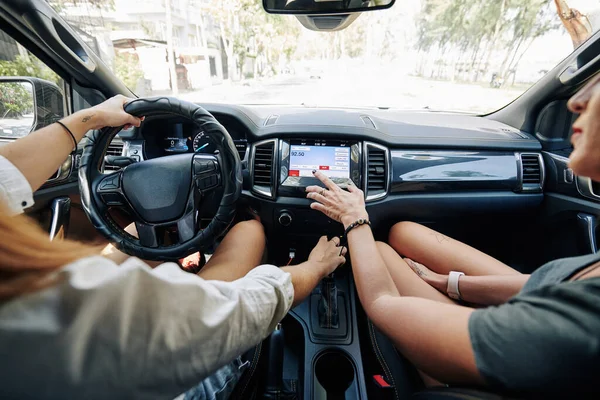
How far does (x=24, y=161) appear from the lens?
121 cm

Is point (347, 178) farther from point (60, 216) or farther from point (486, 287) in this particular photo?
point (60, 216)

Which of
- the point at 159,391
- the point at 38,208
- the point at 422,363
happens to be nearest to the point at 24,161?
the point at 38,208

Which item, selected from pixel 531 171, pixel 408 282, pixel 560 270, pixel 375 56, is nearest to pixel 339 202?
pixel 408 282

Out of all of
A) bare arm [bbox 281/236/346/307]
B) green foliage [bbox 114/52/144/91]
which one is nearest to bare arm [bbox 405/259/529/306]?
bare arm [bbox 281/236/346/307]

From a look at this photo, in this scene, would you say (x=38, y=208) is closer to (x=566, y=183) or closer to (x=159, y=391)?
(x=159, y=391)

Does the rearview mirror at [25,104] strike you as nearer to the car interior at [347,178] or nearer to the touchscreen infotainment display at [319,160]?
the car interior at [347,178]

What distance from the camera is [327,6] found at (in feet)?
5.63

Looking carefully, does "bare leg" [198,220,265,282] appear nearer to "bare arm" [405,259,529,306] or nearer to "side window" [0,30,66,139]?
"bare arm" [405,259,529,306]

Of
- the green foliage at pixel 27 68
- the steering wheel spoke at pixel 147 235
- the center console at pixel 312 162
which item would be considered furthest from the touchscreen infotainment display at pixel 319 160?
the green foliage at pixel 27 68

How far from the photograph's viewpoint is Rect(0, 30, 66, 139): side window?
6.06ft

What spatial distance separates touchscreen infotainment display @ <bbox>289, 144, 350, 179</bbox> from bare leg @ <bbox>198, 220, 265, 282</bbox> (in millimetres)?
433

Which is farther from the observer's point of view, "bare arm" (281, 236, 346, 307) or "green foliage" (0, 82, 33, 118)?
"green foliage" (0, 82, 33, 118)

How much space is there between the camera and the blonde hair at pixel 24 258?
0.44 meters

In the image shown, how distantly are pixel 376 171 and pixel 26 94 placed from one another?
2232mm
